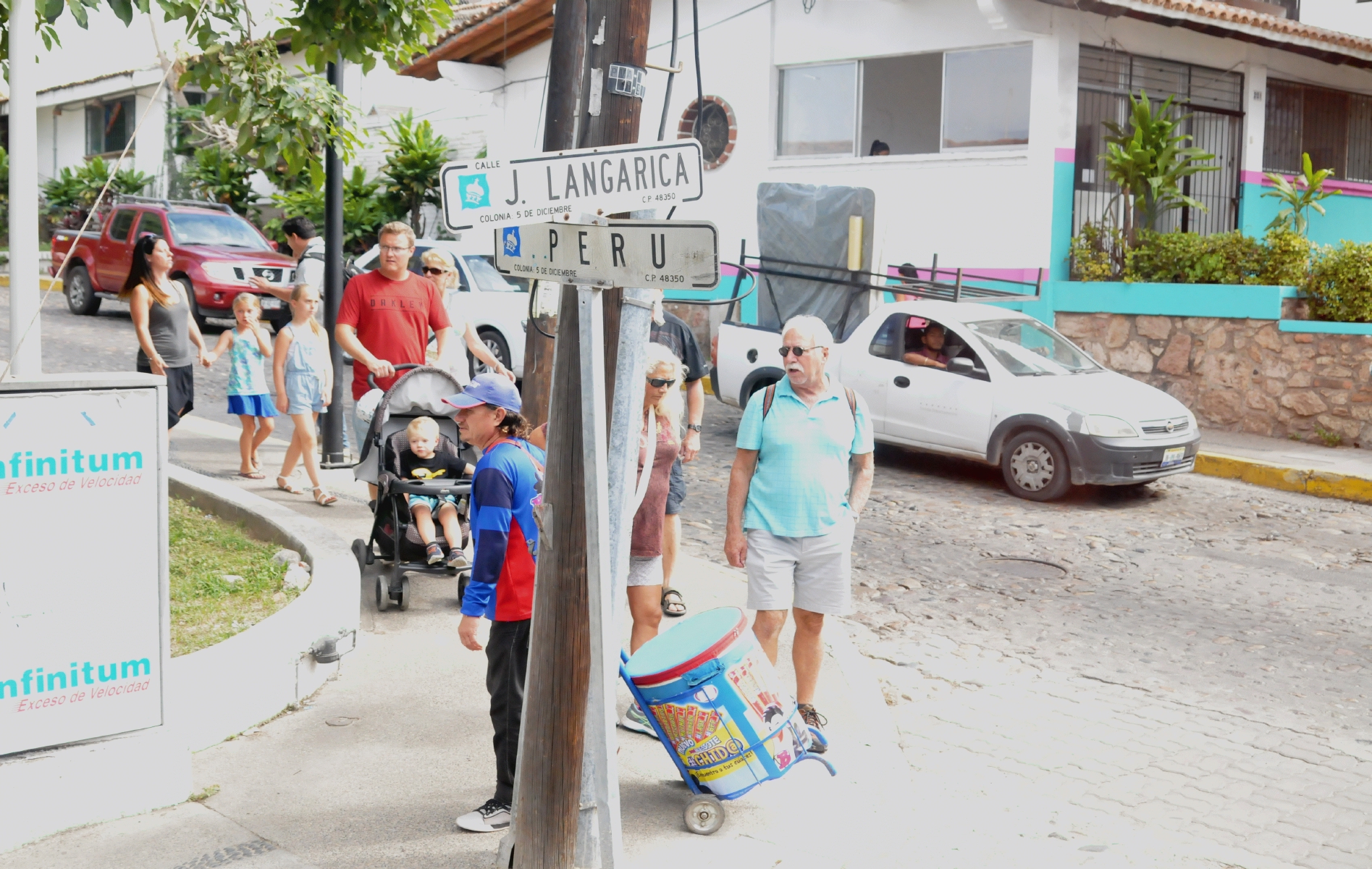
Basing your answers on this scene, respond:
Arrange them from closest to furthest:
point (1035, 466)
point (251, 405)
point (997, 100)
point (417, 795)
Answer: point (417, 795) < point (251, 405) < point (1035, 466) < point (997, 100)

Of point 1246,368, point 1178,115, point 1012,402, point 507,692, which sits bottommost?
point 507,692

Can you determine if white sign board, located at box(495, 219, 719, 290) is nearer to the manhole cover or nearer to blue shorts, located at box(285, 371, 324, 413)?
the manhole cover

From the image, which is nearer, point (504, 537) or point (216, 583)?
point (504, 537)

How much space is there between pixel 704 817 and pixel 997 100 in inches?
509

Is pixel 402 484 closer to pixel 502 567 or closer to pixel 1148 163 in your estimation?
pixel 502 567

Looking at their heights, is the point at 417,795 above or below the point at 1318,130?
below

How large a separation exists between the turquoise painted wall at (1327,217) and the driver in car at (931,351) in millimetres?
7348

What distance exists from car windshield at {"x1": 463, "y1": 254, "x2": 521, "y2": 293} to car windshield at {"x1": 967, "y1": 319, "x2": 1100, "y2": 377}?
617 cm

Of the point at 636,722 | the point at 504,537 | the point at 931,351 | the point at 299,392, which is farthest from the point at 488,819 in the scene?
the point at 931,351

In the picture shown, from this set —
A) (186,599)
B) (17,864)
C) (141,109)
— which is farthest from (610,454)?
(141,109)

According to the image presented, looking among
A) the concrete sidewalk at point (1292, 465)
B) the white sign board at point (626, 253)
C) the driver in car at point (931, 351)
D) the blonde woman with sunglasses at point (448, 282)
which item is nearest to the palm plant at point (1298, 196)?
the concrete sidewalk at point (1292, 465)

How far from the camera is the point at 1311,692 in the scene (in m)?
6.46

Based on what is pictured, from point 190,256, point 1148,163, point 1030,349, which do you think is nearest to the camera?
point 1030,349

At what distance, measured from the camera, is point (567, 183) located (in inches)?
146
